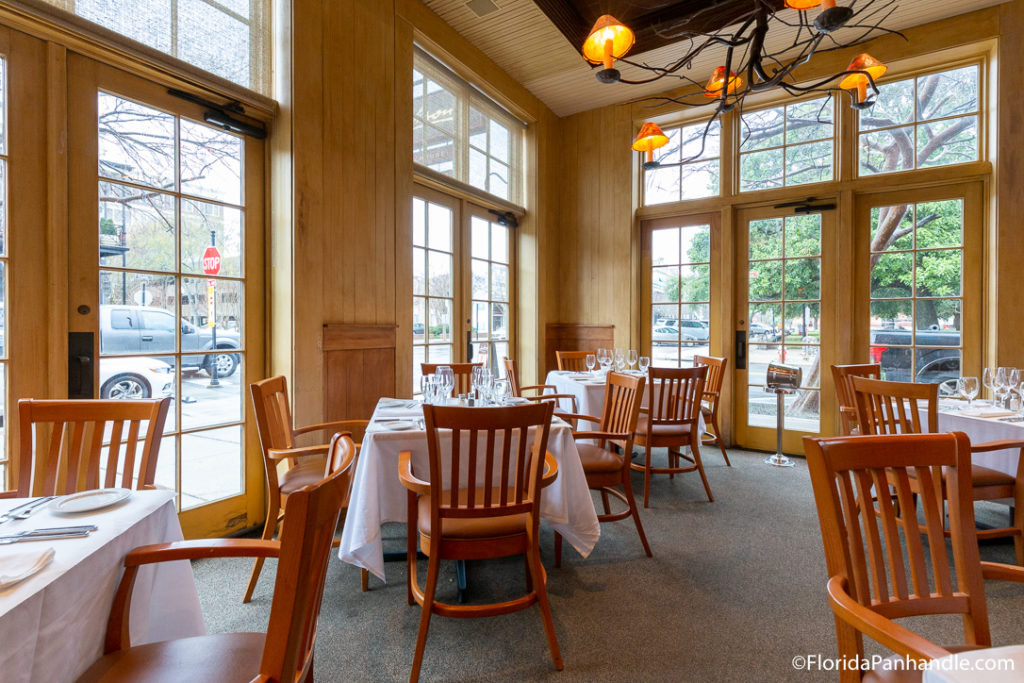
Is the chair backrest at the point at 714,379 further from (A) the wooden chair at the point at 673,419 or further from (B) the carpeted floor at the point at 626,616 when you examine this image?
(B) the carpeted floor at the point at 626,616

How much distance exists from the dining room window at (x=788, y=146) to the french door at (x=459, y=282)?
2.43 metres

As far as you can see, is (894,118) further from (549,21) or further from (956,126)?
(549,21)

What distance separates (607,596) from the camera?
210 centimetres

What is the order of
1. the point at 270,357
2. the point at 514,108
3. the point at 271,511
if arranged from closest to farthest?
the point at 271,511
the point at 270,357
the point at 514,108

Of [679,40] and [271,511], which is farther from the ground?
→ [679,40]

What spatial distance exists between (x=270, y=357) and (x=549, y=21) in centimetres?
338

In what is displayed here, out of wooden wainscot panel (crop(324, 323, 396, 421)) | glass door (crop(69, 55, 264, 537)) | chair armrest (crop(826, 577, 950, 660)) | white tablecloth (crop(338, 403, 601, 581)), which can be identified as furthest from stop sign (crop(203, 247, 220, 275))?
chair armrest (crop(826, 577, 950, 660))

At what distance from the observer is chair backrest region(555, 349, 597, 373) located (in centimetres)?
478

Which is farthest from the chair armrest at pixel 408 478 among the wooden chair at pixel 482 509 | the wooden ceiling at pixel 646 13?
the wooden ceiling at pixel 646 13

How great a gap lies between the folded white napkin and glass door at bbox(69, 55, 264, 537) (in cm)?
161

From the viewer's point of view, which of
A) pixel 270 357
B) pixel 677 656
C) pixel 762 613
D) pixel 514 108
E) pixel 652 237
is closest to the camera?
pixel 677 656

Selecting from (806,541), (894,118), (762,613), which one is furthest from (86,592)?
(894,118)

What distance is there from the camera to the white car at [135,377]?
7.35 ft

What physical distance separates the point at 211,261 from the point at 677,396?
2.92 meters
